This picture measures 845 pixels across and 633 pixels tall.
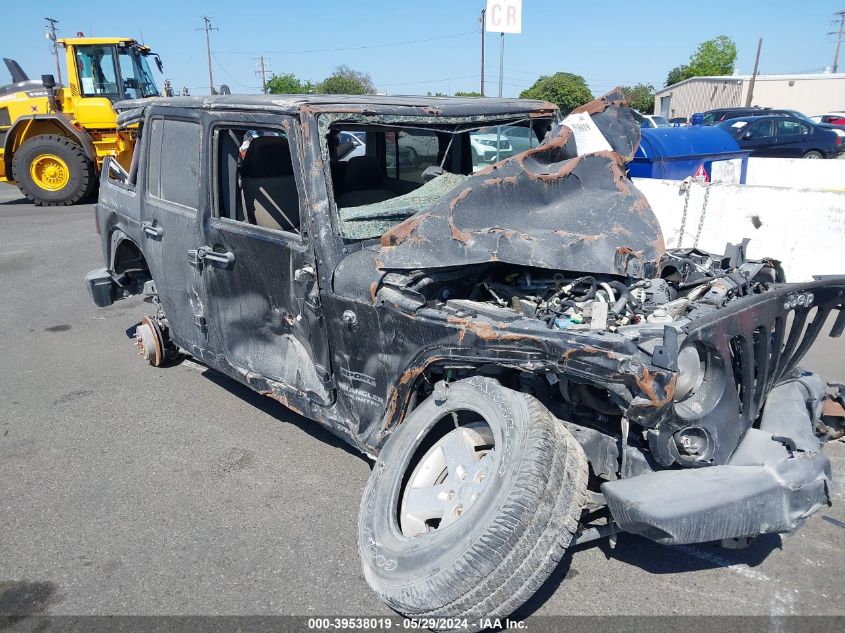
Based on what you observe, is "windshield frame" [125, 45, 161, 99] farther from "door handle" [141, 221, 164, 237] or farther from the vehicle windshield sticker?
the vehicle windshield sticker

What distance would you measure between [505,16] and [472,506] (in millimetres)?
11122

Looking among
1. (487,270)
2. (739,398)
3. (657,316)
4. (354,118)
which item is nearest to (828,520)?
(739,398)

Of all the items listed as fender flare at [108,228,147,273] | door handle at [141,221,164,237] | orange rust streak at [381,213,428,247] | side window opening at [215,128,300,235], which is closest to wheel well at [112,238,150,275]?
fender flare at [108,228,147,273]

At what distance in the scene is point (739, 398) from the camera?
268 cm

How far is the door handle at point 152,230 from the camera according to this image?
13.9 ft

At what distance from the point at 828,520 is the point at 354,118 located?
9.94 ft

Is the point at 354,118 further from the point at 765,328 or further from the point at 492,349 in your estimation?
the point at 765,328

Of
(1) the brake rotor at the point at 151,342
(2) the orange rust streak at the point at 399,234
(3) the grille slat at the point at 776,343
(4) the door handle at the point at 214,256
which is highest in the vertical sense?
(2) the orange rust streak at the point at 399,234

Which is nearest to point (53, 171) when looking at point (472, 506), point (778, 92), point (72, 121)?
point (72, 121)

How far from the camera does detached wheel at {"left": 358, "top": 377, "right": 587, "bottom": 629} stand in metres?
2.31

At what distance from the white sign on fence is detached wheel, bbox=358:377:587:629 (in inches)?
413

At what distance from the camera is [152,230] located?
4.27m

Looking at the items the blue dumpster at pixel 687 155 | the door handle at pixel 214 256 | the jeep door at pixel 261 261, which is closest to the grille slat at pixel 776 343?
the jeep door at pixel 261 261

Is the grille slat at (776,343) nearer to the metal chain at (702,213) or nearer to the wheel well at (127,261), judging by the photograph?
the wheel well at (127,261)
